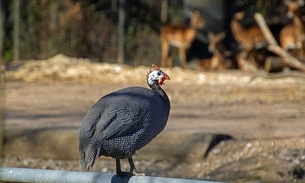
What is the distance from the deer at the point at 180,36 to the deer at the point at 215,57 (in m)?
0.72

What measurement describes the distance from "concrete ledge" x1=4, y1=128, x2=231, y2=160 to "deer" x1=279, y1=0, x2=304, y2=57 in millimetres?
10927

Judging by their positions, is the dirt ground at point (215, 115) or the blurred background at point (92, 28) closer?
the dirt ground at point (215, 115)

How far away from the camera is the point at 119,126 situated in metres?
4.59

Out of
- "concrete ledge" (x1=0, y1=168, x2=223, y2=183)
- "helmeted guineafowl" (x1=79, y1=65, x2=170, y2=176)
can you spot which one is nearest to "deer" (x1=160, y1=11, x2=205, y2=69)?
"helmeted guineafowl" (x1=79, y1=65, x2=170, y2=176)

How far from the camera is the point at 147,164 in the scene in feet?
26.0

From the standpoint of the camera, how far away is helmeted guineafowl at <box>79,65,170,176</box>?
4.57 metres

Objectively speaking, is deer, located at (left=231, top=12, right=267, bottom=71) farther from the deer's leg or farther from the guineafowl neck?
the guineafowl neck

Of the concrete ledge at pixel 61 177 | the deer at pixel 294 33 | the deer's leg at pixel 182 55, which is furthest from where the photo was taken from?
the deer's leg at pixel 182 55

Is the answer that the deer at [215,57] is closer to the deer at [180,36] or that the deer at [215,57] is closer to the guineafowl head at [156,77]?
the deer at [180,36]

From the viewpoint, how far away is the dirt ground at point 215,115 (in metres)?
7.41

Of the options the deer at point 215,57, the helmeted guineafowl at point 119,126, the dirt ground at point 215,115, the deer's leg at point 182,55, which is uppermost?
the helmeted guineafowl at point 119,126

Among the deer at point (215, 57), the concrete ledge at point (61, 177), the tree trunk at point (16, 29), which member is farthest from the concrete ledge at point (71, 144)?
the tree trunk at point (16, 29)

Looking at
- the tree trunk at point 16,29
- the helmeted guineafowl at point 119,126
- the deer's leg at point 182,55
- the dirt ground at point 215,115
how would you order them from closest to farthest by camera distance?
the helmeted guineafowl at point 119,126 → the dirt ground at point 215,115 → the tree trunk at point 16,29 → the deer's leg at point 182,55

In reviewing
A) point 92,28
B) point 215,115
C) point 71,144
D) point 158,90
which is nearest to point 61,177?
point 158,90
